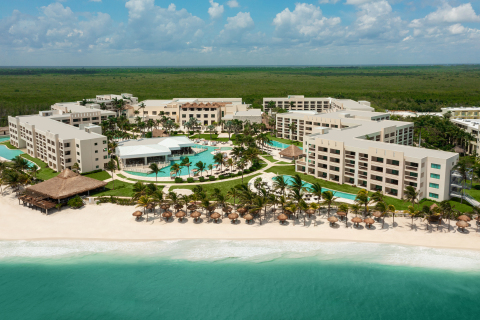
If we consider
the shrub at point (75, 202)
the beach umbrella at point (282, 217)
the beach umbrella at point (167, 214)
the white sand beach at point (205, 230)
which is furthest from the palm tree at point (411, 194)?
the shrub at point (75, 202)

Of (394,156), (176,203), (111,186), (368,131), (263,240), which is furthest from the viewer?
(368,131)

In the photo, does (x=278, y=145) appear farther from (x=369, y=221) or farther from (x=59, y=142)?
(x=369, y=221)

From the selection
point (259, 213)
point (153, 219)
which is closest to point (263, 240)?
point (259, 213)

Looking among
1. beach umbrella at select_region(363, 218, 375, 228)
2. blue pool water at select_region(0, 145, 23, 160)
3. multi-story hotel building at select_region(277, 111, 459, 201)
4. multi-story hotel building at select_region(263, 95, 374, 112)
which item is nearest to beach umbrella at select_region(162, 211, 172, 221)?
beach umbrella at select_region(363, 218, 375, 228)

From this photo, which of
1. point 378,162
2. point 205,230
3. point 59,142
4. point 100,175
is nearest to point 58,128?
point 59,142

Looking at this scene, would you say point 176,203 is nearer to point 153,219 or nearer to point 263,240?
point 153,219

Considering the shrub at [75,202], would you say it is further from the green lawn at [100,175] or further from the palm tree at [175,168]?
the palm tree at [175,168]

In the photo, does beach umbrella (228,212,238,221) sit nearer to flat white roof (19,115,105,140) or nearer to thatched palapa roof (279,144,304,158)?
thatched palapa roof (279,144,304,158)
